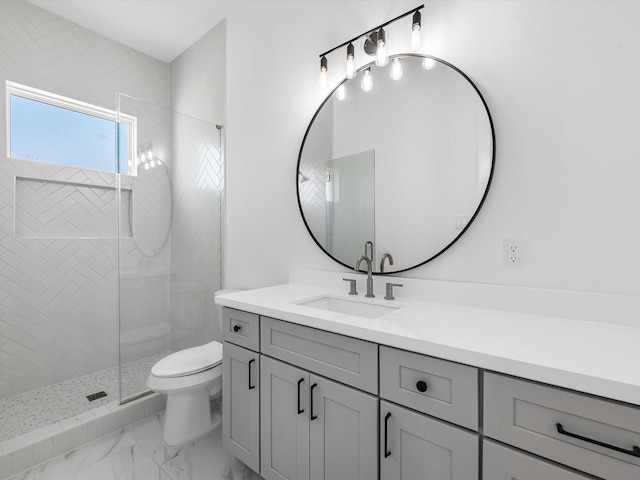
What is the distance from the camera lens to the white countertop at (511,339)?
69 cm

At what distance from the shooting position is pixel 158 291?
7.99 feet

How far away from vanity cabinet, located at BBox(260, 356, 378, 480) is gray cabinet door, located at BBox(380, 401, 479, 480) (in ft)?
0.15

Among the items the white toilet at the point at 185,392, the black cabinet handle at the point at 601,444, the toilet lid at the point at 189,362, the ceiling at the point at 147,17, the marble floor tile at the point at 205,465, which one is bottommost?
the marble floor tile at the point at 205,465

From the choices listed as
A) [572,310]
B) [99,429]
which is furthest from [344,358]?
[99,429]

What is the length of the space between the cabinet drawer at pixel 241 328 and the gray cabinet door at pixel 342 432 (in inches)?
14.2

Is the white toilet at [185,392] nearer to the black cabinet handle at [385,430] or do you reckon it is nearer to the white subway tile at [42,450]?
the white subway tile at [42,450]

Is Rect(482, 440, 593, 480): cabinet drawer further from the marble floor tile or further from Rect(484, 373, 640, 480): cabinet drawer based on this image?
the marble floor tile

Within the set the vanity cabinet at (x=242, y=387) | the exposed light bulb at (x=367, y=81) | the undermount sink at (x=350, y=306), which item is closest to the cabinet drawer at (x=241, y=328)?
the vanity cabinet at (x=242, y=387)

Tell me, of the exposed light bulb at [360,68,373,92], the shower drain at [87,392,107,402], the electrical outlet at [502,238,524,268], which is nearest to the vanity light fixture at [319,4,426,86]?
the exposed light bulb at [360,68,373,92]

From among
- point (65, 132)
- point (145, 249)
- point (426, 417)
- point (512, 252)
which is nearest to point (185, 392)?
point (145, 249)

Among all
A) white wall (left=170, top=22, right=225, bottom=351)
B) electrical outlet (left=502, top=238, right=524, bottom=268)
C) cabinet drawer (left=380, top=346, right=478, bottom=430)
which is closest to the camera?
cabinet drawer (left=380, top=346, right=478, bottom=430)

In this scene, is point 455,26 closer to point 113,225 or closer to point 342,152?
point 342,152

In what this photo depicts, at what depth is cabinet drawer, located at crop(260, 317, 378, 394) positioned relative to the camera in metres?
1.04

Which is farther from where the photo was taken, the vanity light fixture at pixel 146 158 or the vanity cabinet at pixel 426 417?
the vanity light fixture at pixel 146 158
